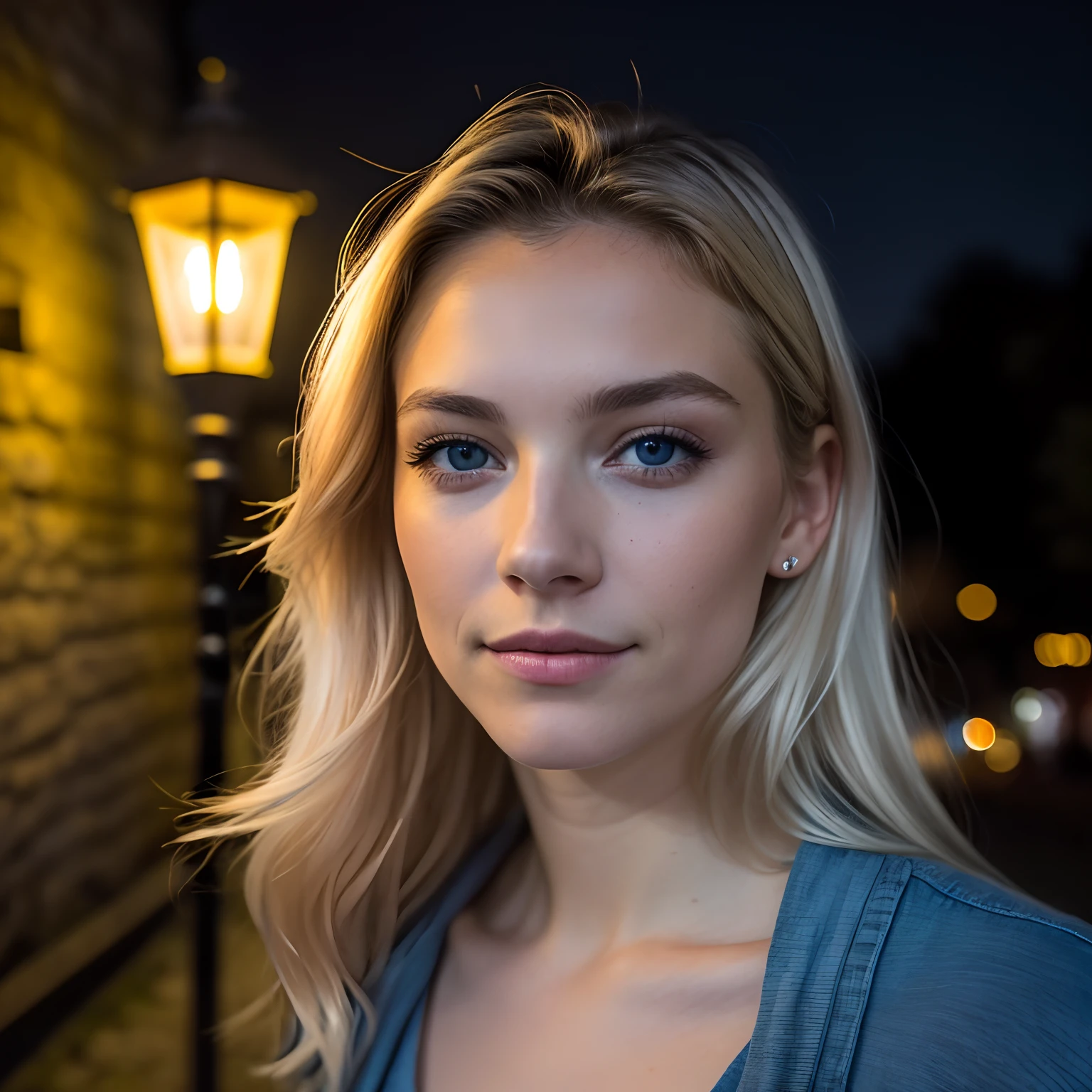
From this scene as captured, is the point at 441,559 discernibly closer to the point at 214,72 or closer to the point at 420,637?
the point at 420,637

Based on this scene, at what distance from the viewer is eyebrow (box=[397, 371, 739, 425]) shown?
1067 millimetres

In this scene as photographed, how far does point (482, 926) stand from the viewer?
1487mm

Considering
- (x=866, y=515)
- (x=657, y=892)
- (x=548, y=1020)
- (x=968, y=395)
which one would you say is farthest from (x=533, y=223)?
(x=968, y=395)

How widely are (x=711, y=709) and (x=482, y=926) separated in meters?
0.53

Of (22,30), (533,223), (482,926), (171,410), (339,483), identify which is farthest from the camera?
(171,410)

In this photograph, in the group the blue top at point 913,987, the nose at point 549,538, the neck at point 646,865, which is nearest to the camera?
the blue top at point 913,987

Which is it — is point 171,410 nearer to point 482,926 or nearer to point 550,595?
point 482,926

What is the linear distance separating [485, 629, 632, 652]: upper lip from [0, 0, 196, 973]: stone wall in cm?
228

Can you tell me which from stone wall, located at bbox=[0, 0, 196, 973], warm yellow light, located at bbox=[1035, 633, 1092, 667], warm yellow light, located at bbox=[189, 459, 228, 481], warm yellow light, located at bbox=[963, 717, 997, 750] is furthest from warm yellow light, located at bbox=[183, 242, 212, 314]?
warm yellow light, located at bbox=[1035, 633, 1092, 667]

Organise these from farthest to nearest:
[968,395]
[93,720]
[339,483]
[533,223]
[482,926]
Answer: [968,395], [93,720], [482,926], [339,483], [533,223]

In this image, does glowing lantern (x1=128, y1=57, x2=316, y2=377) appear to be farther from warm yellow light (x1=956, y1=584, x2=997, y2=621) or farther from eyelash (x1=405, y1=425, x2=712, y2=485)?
warm yellow light (x1=956, y1=584, x2=997, y2=621)

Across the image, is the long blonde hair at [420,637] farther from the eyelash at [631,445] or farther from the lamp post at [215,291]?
the lamp post at [215,291]

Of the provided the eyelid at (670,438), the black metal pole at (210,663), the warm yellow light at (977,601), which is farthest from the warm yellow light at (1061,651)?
the eyelid at (670,438)

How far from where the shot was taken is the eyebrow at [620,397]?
107cm
